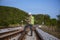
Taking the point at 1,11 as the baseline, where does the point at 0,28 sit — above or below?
below

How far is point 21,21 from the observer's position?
2107mm

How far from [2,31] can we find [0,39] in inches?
5.3

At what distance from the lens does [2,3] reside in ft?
7.20

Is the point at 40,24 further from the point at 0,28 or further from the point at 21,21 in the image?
the point at 0,28

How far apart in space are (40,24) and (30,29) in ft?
0.43

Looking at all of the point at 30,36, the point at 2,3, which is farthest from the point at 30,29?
the point at 2,3

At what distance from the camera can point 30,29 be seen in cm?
213

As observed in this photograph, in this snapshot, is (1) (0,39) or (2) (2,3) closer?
(1) (0,39)

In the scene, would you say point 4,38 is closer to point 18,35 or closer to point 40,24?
point 18,35

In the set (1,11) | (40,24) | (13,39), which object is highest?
(1,11)

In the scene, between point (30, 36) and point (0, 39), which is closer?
point (0, 39)

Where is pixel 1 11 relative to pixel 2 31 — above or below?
above

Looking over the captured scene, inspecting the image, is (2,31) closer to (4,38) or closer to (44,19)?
(4,38)

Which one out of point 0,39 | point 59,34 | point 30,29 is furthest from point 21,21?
point 59,34
